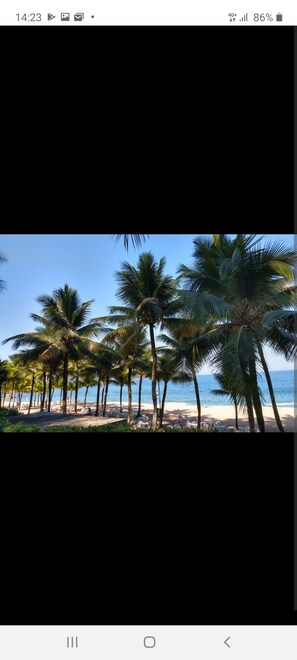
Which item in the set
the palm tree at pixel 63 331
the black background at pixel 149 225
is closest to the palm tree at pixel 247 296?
the black background at pixel 149 225

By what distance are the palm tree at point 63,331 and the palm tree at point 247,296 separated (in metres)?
4.25

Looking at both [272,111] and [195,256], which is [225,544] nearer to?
[272,111]

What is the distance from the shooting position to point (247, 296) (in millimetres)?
2633

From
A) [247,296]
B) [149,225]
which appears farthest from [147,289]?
[149,225]

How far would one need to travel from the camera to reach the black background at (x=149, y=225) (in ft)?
2.95

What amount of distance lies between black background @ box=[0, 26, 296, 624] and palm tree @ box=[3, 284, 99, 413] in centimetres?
502

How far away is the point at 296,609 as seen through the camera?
101 centimetres

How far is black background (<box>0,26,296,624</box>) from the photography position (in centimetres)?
90
